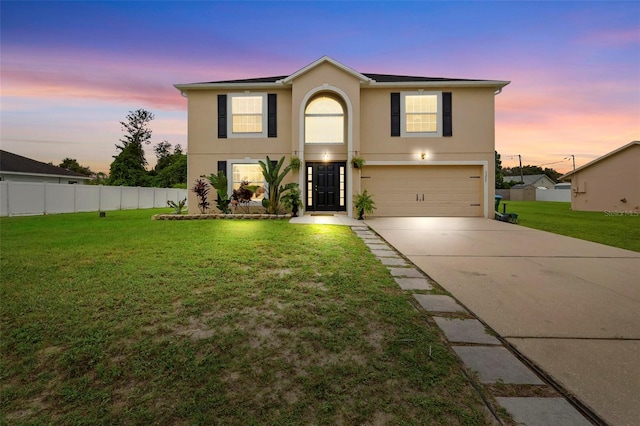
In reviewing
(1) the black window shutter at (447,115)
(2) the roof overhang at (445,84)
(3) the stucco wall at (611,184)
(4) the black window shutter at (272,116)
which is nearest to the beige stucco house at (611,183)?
(3) the stucco wall at (611,184)

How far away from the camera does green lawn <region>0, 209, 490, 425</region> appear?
1568 mm

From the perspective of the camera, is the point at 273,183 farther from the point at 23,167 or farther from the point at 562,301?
the point at 23,167

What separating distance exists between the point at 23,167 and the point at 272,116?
20.6 meters

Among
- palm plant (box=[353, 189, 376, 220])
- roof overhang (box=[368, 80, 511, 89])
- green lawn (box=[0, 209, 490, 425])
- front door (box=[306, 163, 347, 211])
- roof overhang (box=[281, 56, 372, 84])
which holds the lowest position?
green lawn (box=[0, 209, 490, 425])

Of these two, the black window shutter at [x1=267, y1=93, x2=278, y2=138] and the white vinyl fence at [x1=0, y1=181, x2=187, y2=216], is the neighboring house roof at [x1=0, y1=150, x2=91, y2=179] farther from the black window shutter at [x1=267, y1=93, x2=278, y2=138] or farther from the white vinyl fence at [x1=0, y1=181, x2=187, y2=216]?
the black window shutter at [x1=267, y1=93, x2=278, y2=138]

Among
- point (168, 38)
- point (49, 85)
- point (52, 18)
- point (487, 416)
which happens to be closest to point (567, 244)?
point (487, 416)

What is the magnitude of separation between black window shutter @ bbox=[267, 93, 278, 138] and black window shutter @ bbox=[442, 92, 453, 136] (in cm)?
719

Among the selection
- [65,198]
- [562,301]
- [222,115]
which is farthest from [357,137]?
[65,198]

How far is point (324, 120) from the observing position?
12703 mm

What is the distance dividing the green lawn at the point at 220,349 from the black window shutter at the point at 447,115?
10.1 meters

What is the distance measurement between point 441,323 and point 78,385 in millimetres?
2776

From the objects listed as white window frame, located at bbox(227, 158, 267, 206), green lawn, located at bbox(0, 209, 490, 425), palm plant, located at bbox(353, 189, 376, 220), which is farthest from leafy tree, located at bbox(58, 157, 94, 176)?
green lawn, located at bbox(0, 209, 490, 425)

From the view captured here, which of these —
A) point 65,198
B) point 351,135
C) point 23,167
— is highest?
point 351,135

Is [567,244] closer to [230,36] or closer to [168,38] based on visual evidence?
[230,36]
